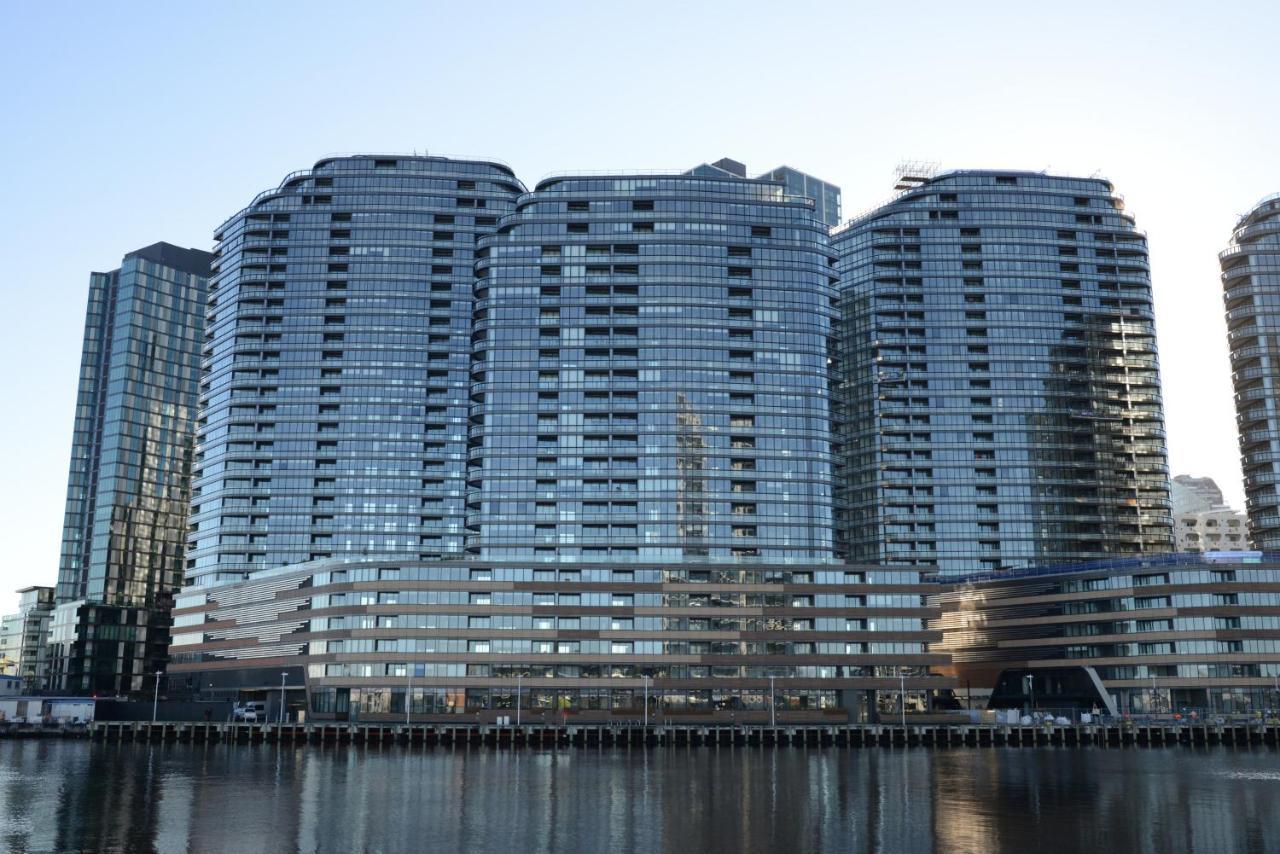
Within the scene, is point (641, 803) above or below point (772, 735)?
below

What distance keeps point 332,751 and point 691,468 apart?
244 ft

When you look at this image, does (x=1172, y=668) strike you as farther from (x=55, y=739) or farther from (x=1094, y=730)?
(x=55, y=739)

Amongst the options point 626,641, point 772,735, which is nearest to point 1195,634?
point 772,735

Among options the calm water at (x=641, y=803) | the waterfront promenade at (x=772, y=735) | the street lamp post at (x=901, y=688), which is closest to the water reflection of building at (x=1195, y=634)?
the waterfront promenade at (x=772, y=735)

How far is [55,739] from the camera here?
178m

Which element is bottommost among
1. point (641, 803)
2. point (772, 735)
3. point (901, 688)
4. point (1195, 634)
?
point (641, 803)

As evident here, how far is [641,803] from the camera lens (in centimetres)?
8475

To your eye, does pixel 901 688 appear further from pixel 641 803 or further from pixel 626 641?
pixel 641 803

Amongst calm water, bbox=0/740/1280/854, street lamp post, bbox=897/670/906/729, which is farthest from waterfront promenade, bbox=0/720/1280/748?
calm water, bbox=0/740/1280/854

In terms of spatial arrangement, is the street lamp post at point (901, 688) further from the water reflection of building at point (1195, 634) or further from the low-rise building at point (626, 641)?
the water reflection of building at point (1195, 634)

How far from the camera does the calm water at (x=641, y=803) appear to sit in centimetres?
6762

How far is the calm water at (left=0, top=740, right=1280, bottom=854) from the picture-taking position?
2662 inches

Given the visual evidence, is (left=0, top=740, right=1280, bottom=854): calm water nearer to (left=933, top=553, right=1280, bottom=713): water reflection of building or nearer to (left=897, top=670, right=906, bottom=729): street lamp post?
(left=897, top=670, right=906, bottom=729): street lamp post

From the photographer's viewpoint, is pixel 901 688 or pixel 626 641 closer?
pixel 901 688
